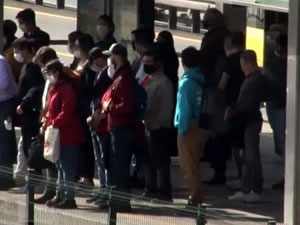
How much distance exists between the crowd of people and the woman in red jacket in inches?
0.4

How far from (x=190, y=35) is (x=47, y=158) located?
1577 centimetres

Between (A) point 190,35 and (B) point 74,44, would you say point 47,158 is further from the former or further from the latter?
(A) point 190,35

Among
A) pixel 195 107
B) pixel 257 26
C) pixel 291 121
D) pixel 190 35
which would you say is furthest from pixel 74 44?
pixel 190 35

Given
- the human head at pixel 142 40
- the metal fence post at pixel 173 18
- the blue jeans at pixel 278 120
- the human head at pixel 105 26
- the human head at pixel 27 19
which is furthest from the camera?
the metal fence post at pixel 173 18

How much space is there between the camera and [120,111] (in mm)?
13852

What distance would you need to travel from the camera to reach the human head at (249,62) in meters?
14.3

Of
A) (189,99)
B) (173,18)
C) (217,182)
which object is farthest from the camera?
(173,18)

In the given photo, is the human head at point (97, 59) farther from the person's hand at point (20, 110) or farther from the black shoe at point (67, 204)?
the black shoe at point (67, 204)

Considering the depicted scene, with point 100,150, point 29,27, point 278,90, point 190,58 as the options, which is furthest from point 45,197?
point 278,90

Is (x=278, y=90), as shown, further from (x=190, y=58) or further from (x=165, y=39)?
(x=190, y=58)

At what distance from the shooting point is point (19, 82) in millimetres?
15250

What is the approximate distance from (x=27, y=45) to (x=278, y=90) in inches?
119

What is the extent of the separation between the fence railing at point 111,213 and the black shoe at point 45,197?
0.10m

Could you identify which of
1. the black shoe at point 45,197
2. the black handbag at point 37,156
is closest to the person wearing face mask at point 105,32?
the black handbag at point 37,156
